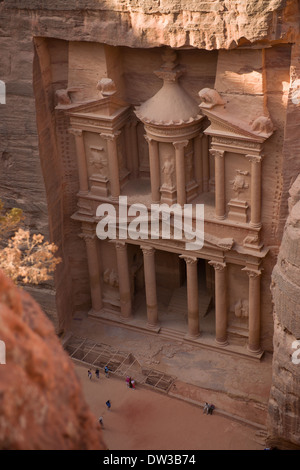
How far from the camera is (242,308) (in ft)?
79.3

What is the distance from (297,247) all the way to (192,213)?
6951mm

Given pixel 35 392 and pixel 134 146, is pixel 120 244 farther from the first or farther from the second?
pixel 35 392

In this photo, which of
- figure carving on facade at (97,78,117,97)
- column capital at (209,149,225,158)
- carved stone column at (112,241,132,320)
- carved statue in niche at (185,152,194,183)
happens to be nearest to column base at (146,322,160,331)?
carved stone column at (112,241,132,320)

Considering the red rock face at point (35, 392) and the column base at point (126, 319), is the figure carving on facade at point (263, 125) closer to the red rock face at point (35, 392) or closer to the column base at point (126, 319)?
the column base at point (126, 319)

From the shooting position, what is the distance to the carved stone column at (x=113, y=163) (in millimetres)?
23453

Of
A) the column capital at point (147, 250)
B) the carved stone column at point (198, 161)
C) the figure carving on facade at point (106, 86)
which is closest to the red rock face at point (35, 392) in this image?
the figure carving on facade at point (106, 86)

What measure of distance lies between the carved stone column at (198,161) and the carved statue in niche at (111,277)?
4.80 m

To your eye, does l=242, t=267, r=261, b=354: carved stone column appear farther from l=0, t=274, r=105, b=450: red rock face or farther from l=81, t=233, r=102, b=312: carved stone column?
l=0, t=274, r=105, b=450: red rock face

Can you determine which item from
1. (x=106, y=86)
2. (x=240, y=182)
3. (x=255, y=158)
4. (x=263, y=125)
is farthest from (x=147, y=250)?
(x=263, y=125)

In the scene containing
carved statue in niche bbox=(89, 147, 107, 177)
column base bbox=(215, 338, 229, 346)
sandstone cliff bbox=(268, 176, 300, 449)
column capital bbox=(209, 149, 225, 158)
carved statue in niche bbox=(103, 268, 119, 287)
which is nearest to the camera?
sandstone cliff bbox=(268, 176, 300, 449)

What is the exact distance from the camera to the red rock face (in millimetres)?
4441

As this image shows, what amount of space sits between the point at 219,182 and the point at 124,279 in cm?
576

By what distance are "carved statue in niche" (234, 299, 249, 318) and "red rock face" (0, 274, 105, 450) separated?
63.4 feet
